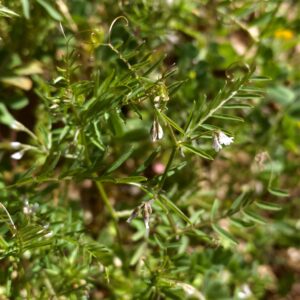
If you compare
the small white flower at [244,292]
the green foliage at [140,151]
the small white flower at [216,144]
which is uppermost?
the small white flower at [216,144]

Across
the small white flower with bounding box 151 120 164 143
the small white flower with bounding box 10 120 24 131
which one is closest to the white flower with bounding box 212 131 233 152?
the small white flower with bounding box 151 120 164 143

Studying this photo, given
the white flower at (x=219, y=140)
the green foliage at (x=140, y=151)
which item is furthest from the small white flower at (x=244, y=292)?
the white flower at (x=219, y=140)

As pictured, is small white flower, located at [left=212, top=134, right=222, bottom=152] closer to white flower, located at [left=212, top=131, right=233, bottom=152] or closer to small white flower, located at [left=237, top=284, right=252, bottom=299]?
white flower, located at [left=212, top=131, right=233, bottom=152]

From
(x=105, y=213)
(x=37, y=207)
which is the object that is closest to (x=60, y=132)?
(x=37, y=207)

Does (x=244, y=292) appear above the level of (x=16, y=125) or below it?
below

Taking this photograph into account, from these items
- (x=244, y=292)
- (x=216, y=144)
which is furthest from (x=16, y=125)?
(x=244, y=292)

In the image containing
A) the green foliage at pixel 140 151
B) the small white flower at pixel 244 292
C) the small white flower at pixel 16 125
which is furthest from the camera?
the small white flower at pixel 244 292

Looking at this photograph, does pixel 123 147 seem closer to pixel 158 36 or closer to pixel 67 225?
pixel 158 36

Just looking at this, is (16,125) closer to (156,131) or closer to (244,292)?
(156,131)

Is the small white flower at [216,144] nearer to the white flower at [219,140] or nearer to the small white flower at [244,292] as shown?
the white flower at [219,140]
